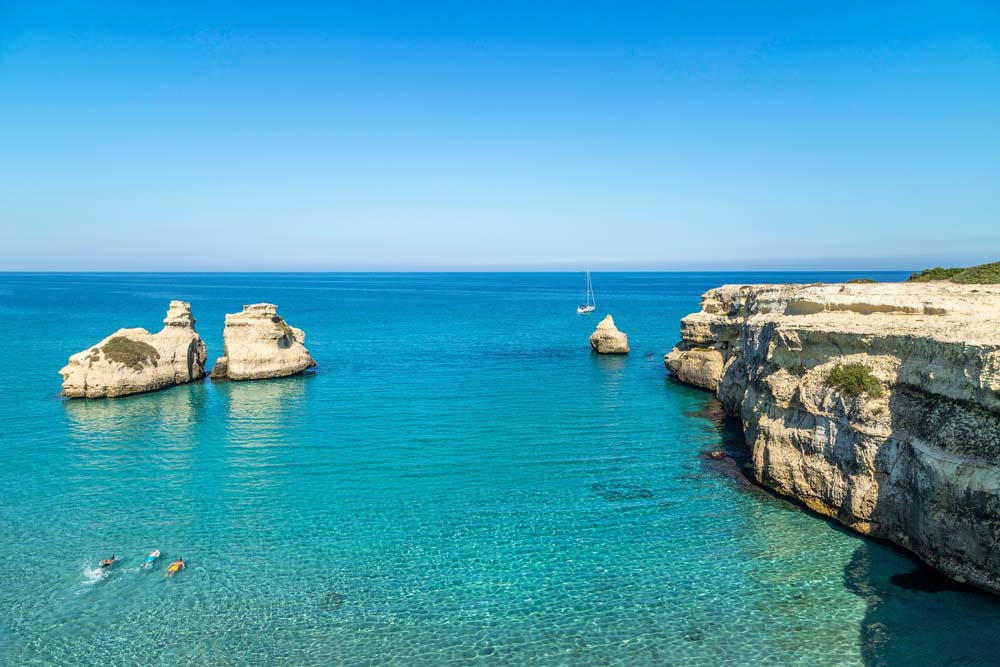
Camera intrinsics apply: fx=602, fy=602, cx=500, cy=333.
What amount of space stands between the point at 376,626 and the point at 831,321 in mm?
21212

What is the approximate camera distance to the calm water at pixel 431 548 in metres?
16.3

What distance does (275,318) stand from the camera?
2190 inches

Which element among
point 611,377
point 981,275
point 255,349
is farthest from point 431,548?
point 255,349

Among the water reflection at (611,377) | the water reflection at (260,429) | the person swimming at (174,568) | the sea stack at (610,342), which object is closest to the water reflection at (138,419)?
the water reflection at (260,429)

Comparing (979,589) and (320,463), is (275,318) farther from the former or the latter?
(979,589)

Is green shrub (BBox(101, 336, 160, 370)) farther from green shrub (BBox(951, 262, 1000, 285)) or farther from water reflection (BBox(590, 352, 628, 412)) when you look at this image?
green shrub (BBox(951, 262, 1000, 285))

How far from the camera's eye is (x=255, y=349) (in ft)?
176

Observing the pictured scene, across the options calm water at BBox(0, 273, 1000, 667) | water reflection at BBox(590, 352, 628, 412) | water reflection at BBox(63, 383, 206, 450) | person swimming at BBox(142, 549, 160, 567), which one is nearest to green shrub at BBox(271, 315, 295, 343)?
water reflection at BBox(63, 383, 206, 450)

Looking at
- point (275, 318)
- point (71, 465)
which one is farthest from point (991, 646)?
Result: point (275, 318)

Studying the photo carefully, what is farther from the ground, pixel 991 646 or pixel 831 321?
pixel 831 321

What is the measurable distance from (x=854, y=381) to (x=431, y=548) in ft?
55.3

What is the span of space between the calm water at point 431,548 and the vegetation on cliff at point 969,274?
1577 centimetres

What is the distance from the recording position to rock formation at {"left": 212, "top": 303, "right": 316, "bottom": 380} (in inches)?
2092

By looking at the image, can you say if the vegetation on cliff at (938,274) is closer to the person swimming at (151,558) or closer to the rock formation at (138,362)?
the person swimming at (151,558)
